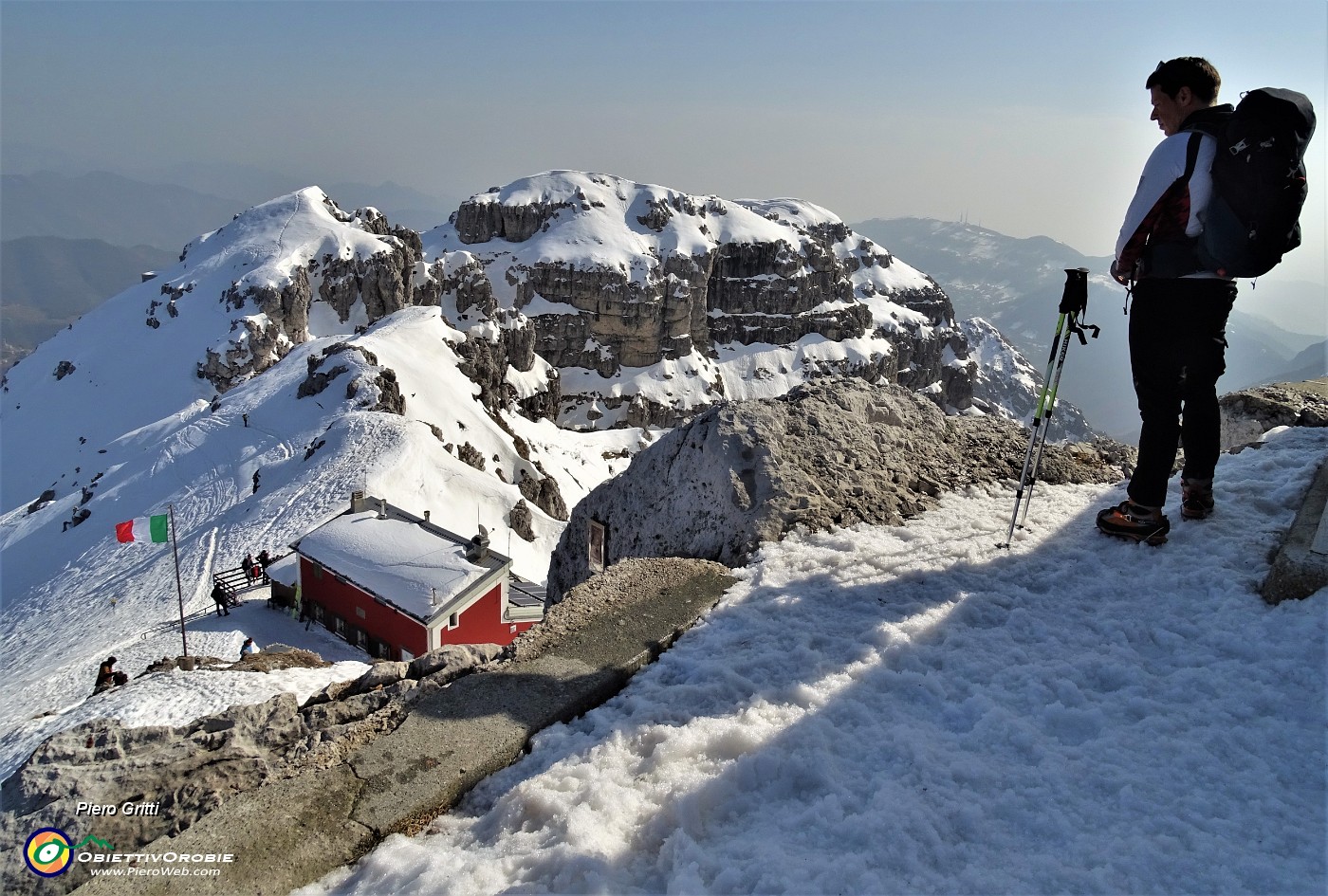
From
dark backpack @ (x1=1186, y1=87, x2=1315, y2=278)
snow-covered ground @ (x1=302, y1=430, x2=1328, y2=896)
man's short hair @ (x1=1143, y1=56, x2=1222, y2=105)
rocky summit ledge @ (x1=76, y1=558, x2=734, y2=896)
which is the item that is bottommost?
rocky summit ledge @ (x1=76, y1=558, x2=734, y2=896)

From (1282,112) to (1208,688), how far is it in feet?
12.5

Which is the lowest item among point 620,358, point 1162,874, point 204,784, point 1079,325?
point 620,358

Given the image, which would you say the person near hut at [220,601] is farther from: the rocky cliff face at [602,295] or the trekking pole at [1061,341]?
the rocky cliff face at [602,295]

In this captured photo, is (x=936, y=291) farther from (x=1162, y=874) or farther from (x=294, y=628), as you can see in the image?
(x=1162, y=874)

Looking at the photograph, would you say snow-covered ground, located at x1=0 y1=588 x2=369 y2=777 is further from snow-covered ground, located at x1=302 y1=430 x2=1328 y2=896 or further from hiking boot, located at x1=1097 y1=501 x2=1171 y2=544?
hiking boot, located at x1=1097 y1=501 x2=1171 y2=544

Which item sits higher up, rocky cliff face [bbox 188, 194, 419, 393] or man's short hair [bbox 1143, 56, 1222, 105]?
man's short hair [bbox 1143, 56, 1222, 105]

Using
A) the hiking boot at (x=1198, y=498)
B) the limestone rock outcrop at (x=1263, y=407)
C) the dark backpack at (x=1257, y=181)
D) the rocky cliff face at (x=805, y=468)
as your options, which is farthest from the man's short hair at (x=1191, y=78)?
the limestone rock outcrop at (x=1263, y=407)

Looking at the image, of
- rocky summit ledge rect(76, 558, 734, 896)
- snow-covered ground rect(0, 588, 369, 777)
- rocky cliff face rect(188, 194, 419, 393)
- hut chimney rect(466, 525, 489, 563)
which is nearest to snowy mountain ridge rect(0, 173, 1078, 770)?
rocky cliff face rect(188, 194, 419, 393)

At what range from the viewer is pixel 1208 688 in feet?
13.4

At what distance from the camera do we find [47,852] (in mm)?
3754

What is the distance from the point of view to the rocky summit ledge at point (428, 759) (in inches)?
136

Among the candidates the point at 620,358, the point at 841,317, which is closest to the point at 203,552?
the point at 620,358

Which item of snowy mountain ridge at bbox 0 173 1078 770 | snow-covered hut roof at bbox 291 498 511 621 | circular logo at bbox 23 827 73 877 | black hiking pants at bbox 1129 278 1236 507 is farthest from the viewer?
snowy mountain ridge at bbox 0 173 1078 770

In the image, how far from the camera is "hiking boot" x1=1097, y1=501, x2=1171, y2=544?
5.86m
